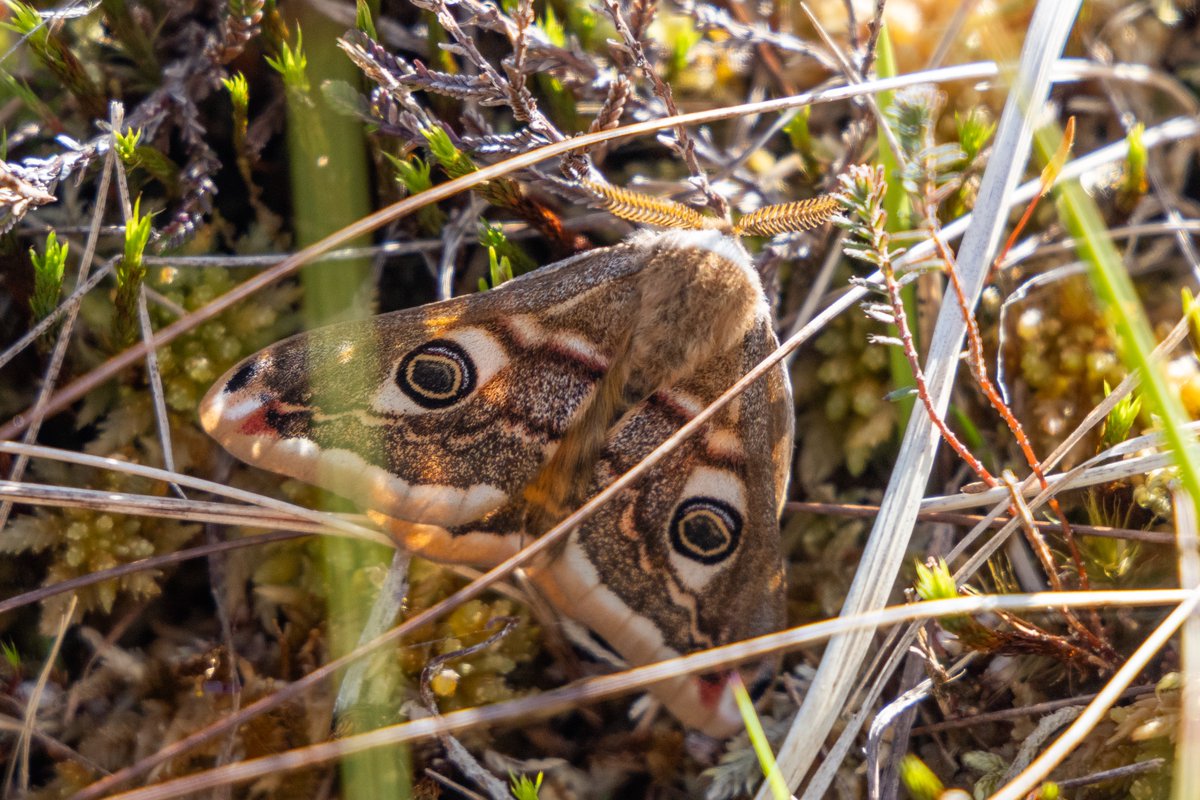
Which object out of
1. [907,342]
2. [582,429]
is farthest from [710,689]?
[907,342]

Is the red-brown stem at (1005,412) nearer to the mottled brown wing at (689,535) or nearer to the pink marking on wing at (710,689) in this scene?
the mottled brown wing at (689,535)

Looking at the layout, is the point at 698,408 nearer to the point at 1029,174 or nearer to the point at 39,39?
the point at 1029,174

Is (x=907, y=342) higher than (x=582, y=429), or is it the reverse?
(x=907, y=342)

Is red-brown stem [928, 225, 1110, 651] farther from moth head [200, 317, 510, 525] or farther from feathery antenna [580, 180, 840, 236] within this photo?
moth head [200, 317, 510, 525]

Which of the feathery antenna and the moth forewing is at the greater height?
the feathery antenna

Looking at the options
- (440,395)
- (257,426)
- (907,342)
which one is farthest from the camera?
(440,395)

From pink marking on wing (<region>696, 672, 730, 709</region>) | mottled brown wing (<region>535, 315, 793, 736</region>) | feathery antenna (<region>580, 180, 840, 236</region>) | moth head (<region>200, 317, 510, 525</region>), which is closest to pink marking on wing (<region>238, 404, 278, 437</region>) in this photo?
moth head (<region>200, 317, 510, 525</region>)

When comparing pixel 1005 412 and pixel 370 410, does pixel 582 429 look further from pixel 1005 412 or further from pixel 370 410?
pixel 1005 412
